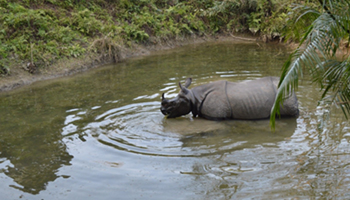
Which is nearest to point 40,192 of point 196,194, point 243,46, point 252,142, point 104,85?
point 196,194

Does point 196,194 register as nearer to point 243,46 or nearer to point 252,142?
point 252,142

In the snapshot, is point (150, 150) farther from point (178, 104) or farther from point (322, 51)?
point (322, 51)

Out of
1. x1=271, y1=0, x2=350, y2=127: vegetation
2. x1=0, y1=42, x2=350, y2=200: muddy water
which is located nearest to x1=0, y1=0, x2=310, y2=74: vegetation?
x1=0, y1=42, x2=350, y2=200: muddy water

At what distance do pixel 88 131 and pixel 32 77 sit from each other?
5.82 meters

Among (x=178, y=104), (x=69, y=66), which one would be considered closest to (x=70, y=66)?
(x=69, y=66)

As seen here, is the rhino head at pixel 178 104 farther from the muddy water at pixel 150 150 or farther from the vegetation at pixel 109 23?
the vegetation at pixel 109 23

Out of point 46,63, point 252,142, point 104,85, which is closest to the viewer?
point 252,142

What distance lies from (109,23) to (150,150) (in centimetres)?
1175

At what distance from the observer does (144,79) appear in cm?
1369

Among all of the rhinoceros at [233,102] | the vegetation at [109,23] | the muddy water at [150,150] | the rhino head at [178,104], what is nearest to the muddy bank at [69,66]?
the vegetation at [109,23]

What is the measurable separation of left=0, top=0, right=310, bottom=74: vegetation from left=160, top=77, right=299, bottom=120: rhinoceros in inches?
125

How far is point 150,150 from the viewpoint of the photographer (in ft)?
25.8

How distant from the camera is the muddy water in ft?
20.6

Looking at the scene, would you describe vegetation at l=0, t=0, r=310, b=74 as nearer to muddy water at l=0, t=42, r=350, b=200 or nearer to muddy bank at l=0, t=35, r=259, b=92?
muddy bank at l=0, t=35, r=259, b=92
